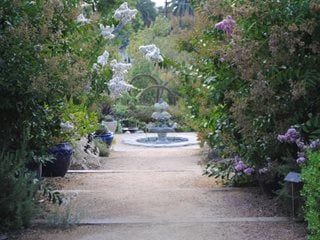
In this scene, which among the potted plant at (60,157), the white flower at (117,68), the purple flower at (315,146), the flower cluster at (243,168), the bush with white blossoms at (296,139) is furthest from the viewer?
the white flower at (117,68)

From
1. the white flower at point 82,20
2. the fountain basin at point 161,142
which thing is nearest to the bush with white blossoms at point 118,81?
the white flower at point 82,20

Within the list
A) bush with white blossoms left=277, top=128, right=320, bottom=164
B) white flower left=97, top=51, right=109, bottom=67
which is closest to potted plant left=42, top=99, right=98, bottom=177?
white flower left=97, top=51, right=109, bottom=67

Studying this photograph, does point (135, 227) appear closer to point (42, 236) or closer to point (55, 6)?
point (42, 236)

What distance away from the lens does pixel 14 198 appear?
158 inches

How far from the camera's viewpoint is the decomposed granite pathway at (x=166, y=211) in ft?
13.1

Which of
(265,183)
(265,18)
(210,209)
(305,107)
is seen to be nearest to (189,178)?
(265,183)

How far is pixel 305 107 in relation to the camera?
181 inches

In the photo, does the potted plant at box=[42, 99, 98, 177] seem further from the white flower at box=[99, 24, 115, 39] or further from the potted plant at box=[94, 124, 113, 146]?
the potted plant at box=[94, 124, 113, 146]

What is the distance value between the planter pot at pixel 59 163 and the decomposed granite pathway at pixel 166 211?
16 centimetres

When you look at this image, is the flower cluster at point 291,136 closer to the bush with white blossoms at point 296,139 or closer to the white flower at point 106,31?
the bush with white blossoms at point 296,139

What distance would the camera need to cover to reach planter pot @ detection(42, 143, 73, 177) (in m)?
6.75

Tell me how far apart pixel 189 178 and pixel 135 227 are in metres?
3.00

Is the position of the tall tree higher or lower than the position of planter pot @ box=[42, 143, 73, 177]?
higher

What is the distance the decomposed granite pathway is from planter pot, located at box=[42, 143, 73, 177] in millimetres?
165
